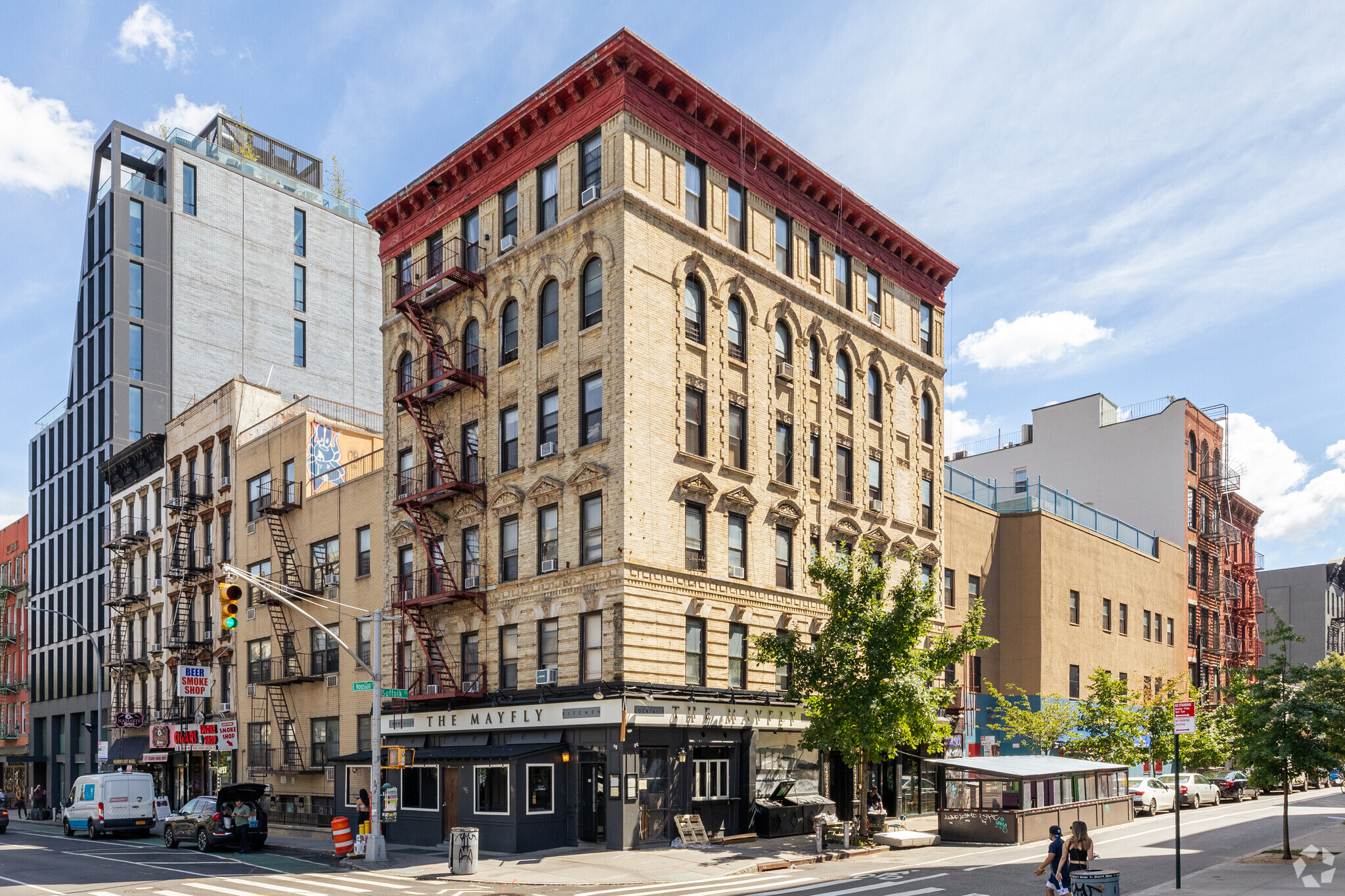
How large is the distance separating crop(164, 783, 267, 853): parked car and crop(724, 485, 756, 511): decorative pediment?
18.0 meters

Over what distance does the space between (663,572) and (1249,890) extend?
53.5 ft

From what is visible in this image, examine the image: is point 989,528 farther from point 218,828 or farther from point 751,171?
point 218,828

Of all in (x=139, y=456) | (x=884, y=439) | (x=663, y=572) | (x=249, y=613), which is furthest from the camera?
(x=139, y=456)

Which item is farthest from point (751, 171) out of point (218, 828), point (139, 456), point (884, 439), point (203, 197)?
point (203, 197)

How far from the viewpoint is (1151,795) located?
43719 mm

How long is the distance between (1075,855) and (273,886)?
57.6 feet

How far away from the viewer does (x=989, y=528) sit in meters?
51.7

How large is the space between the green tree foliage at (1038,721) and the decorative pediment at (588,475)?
22633mm

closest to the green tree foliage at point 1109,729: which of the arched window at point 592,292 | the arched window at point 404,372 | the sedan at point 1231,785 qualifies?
the sedan at point 1231,785

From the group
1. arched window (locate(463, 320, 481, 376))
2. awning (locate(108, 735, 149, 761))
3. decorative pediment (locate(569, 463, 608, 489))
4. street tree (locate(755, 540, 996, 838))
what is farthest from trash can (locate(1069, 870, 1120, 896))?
awning (locate(108, 735, 149, 761))

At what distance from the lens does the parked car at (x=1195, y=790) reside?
48719 millimetres

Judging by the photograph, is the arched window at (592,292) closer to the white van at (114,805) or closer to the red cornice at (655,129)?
the red cornice at (655,129)

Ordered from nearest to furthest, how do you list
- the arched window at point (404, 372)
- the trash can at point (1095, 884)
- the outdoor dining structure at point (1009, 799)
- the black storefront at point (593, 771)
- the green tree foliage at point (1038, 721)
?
the trash can at point (1095, 884) → the black storefront at point (593, 771) → the outdoor dining structure at point (1009, 799) → the arched window at point (404, 372) → the green tree foliage at point (1038, 721)

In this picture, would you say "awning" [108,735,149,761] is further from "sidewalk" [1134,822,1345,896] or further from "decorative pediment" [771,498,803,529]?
"sidewalk" [1134,822,1345,896]
